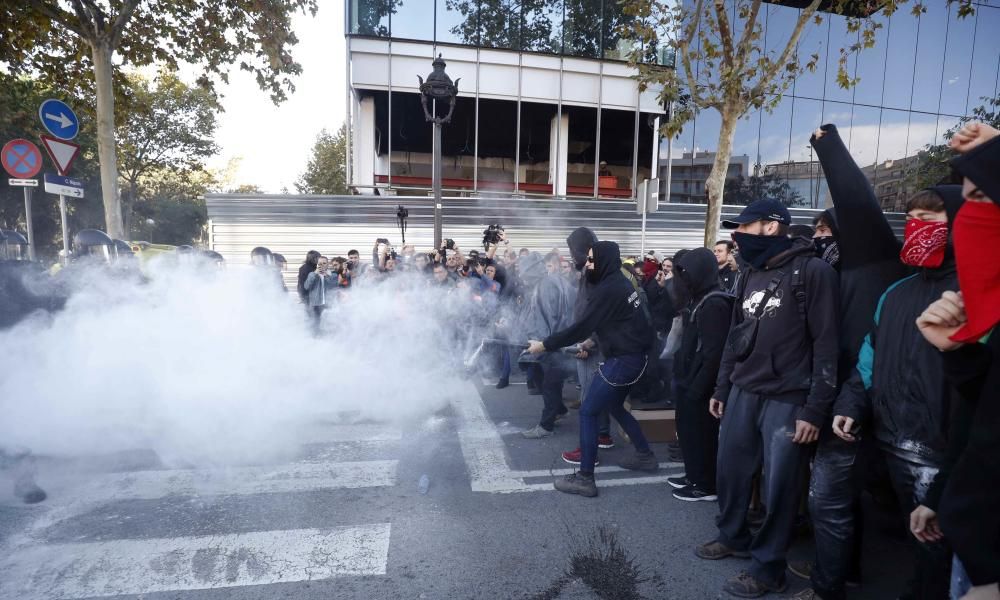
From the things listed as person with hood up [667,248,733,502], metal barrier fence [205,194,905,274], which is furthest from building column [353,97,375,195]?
person with hood up [667,248,733,502]

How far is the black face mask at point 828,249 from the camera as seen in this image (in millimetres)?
3307

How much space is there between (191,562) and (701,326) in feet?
11.2

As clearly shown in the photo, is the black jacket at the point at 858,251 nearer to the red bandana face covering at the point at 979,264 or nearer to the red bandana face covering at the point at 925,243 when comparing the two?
the red bandana face covering at the point at 925,243

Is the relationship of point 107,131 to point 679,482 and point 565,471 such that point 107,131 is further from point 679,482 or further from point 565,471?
point 679,482

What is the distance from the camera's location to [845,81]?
395 inches

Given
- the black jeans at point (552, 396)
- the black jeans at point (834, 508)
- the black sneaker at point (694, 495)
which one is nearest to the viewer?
the black jeans at point (834, 508)

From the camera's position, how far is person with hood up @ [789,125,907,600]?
2.60 m

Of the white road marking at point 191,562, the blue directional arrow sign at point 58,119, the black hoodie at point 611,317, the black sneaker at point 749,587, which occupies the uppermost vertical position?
the blue directional arrow sign at point 58,119

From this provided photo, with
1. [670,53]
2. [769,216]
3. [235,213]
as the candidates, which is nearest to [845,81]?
[769,216]

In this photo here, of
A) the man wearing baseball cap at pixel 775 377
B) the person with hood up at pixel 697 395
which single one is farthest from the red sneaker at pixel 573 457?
the man wearing baseball cap at pixel 775 377

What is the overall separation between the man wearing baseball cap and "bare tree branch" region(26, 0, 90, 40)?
1095cm

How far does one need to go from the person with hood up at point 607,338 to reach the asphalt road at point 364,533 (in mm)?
455

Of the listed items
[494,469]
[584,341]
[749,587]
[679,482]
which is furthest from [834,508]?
[494,469]

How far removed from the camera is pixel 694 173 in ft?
67.8
